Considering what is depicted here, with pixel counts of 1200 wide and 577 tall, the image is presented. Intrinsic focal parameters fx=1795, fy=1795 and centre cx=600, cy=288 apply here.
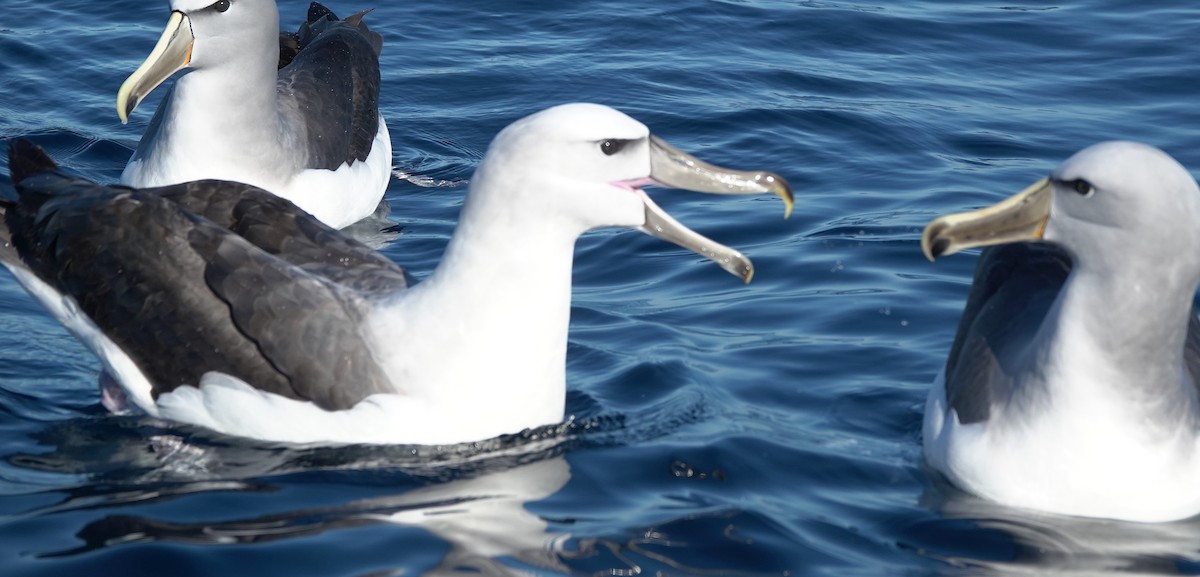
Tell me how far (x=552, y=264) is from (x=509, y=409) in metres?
0.61

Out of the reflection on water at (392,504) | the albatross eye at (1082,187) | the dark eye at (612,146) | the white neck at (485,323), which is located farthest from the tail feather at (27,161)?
the albatross eye at (1082,187)

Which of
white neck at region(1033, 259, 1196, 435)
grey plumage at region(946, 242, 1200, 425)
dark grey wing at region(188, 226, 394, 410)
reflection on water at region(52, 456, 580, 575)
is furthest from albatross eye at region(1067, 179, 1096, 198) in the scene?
dark grey wing at region(188, 226, 394, 410)

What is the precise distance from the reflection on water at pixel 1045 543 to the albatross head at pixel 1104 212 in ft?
3.20

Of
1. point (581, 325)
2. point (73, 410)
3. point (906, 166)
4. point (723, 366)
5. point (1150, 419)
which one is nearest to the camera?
point (1150, 419)

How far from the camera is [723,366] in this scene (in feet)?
27.2

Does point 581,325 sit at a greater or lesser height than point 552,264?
lesser

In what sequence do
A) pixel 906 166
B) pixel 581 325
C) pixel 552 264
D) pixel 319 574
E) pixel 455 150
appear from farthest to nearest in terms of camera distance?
1. pixel 455 150
2. pixel 906 166
3. pixel 581 325
4. pixel 552 264
5. pixel 319 574

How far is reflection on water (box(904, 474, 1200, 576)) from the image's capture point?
622cm

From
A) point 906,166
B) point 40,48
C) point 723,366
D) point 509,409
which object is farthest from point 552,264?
point 40,48

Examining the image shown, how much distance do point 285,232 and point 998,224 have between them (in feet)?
10.4

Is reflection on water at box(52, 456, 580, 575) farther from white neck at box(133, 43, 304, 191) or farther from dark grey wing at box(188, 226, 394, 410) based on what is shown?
white neck at box(133, 43, 304, 191)

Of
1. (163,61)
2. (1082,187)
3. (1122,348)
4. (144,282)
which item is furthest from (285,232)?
(1122,348)

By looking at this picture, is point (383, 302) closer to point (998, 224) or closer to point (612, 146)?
point (612, 146)

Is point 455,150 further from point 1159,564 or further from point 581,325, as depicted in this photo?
point 1159,564
